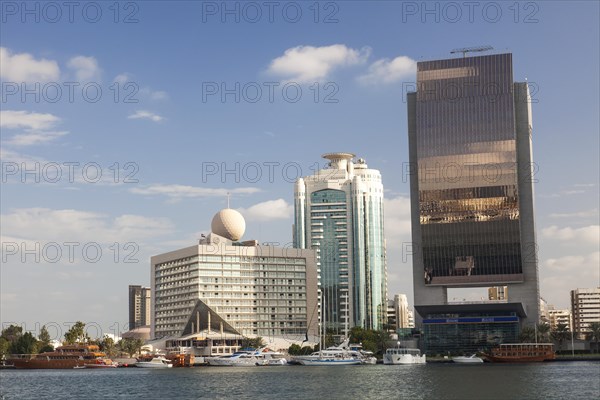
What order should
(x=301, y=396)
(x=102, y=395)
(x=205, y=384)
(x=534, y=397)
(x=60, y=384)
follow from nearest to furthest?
(x=534, y=397) → (x=301, y=396) → (x=102, y=395) → (x=205, y=384) → (x=60, y=384)

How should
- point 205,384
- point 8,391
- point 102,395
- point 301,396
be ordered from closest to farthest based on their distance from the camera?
point 301,396 < point 102,395 < point 8,391 < point 205,384

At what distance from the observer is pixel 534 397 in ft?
305

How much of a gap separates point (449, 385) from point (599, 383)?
2065 centimetres

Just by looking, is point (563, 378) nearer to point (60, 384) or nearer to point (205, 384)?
point (205, 384)

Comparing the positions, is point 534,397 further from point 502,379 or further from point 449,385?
point 502,379

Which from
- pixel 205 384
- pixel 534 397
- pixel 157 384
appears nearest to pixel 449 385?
pixel 534 397

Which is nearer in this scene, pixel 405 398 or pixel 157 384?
pixel 405 398

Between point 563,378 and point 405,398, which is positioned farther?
point 563,378

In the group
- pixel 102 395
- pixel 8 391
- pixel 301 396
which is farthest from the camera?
pixel 8 391

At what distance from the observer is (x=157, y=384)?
435 ft

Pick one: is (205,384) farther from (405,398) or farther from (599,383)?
(599,383)

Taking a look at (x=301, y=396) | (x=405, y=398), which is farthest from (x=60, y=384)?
(x=405, y=398)

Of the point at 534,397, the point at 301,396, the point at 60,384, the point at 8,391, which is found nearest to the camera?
the point at 534,397

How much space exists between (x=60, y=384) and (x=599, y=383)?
8321 cm
